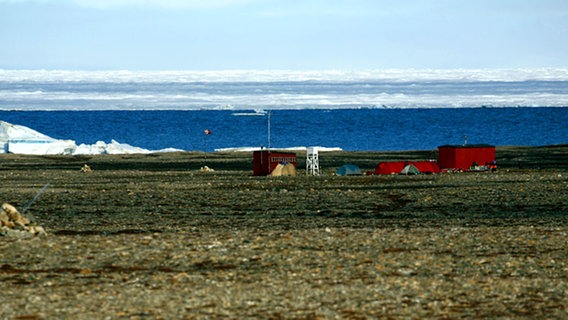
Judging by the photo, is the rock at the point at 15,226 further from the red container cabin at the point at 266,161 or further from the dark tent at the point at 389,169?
the dark tent at the point at 389,169

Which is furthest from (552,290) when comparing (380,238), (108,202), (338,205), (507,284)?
(108,202)

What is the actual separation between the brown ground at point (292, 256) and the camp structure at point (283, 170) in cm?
1275

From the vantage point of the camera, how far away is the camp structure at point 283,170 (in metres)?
49.8

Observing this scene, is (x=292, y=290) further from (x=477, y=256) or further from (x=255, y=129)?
(x=255, y=129)

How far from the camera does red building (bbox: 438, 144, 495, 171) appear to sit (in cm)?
5325

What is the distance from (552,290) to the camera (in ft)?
52.9

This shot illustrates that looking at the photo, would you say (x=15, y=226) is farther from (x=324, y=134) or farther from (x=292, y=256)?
(x=324, y=134)

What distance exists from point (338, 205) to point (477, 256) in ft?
43.0

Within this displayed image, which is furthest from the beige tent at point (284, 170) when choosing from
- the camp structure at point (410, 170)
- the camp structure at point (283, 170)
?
the camp structure at point (410, 170)

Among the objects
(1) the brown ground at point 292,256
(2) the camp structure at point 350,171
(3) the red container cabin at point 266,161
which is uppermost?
(1) the brown ground at point 292,256

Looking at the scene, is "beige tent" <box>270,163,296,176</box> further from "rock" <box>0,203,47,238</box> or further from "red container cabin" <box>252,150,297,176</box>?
"rock" <box>0,203,47,238</box>

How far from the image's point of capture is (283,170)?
165ft

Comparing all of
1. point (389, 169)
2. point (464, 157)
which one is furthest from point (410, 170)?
point (464, 157)

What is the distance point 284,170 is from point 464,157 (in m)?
9.90
